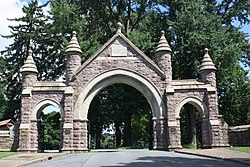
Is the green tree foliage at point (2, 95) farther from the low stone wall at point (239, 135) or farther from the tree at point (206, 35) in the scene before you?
the low stone wall at point (239, 135)

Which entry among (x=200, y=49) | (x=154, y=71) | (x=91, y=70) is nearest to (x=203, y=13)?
(x=200, y=49)

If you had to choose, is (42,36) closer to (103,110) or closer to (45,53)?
(45,53)

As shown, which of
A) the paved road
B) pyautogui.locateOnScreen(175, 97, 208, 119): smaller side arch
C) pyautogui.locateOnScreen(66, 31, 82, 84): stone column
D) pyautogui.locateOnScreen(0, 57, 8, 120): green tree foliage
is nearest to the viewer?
the paved road

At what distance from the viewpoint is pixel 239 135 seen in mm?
22234

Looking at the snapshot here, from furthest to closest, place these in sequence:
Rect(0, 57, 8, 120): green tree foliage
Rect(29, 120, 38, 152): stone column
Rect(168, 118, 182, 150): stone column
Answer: Rect(0, 57, 8, 120): green tree foliage < Rect(29, 120, 38, 152): stone column < Rect(168, 118, 182, 150): stone column

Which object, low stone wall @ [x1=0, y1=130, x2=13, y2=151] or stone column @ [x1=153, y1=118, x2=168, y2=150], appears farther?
low stone wall @ [x1=0, y1=130, x2=13, y2=151]

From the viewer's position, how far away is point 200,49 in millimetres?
27984

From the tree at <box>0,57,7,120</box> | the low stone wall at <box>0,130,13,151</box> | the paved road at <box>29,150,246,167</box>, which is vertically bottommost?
the paved road at <box>29,150,246,167</box>

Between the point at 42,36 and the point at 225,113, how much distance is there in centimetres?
2103

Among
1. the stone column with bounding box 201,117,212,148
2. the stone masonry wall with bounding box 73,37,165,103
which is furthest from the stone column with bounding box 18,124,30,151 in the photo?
the stone column with bounding box 201,117,212,148

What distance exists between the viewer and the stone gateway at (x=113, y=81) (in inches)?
816

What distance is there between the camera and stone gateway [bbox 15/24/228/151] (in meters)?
20.7

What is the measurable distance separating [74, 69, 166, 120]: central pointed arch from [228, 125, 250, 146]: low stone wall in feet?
16.5

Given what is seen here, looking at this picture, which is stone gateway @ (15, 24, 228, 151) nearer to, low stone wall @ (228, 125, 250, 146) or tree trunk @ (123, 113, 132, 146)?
low stone wall @ (228, 125, 250, 146)
